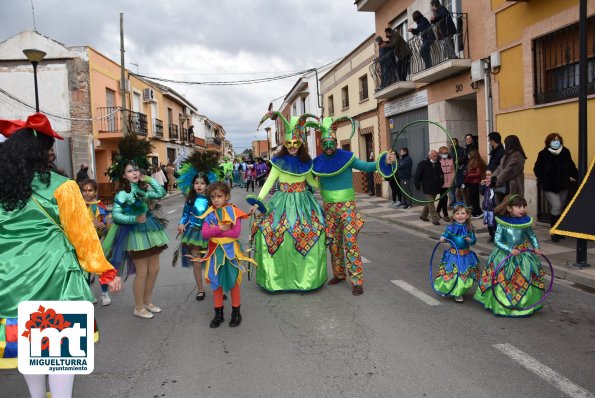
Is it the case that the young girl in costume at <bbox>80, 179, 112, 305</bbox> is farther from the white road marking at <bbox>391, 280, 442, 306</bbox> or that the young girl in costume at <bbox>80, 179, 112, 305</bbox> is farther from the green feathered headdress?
the white road marking at <bbox>391, 280, 442, 306</bbox>

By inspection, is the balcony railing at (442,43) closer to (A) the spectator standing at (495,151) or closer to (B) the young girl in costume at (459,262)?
(A) the spectator standing at (495,151)

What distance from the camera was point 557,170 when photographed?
26.7ft

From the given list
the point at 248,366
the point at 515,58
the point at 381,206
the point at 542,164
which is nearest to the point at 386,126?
the point at 381,206

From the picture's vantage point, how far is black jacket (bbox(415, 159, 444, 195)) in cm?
1116

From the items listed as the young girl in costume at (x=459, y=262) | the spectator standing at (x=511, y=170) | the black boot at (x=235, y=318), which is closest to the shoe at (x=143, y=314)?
the black boot at (x=235, y=318)

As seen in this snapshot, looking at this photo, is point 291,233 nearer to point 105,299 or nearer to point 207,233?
point 207,233

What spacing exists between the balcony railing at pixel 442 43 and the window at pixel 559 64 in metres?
2.73

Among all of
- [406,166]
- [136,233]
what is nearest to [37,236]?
[136,233]

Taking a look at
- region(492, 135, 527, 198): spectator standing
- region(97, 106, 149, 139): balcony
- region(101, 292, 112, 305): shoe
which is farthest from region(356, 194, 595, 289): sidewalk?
region(97, 106, 149, 139): balcony

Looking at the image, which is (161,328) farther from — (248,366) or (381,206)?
(381,206)

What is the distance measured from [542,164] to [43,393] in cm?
806

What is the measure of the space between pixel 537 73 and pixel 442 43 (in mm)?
3555

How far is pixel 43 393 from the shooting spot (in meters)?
2.65

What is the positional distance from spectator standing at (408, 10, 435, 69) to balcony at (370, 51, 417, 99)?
161 centimetres
